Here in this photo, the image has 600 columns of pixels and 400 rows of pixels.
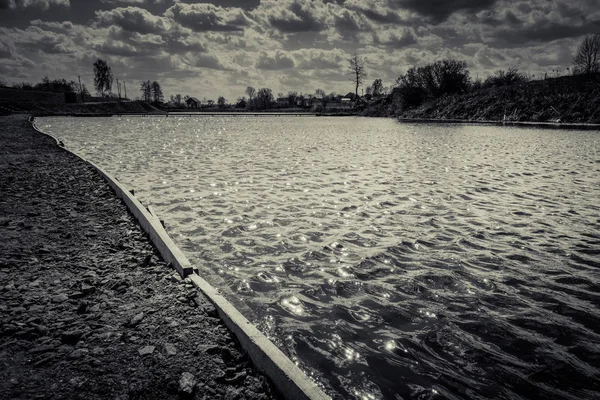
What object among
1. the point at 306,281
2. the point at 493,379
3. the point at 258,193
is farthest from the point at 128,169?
the point at 493,379

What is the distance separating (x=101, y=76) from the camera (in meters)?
138

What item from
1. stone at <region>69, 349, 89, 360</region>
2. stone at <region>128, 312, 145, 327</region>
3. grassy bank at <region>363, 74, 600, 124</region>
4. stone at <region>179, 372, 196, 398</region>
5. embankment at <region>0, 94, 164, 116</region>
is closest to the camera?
stone at <region>179, 372, 196, 398</region>

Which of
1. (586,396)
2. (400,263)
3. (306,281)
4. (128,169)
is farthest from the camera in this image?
(128,169)

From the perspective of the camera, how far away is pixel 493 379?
13.0 feet

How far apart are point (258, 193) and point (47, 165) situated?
983cm

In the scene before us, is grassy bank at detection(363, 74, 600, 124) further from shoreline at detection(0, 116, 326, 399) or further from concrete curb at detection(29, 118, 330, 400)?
shoreline at detection(0, 116, 326, 399)

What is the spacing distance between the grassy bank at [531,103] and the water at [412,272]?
50263 mm

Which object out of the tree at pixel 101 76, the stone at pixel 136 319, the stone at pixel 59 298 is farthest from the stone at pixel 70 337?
the tree at pixel 101 76

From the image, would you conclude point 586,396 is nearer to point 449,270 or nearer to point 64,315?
point 449,270

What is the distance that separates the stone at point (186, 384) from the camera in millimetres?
3381

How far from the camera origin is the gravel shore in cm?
348

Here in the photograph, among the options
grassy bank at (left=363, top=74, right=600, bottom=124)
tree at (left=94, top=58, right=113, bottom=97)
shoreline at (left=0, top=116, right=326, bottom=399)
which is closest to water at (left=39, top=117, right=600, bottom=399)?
shoreline at (left=0, top=116, right=326, bottom=399)

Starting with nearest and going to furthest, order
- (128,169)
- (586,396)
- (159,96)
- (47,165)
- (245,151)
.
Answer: (586,396), (47,165), (128,169), (245,151), (159,96)

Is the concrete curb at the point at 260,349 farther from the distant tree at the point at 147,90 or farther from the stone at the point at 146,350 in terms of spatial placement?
the distant tree at the point at 147,90
